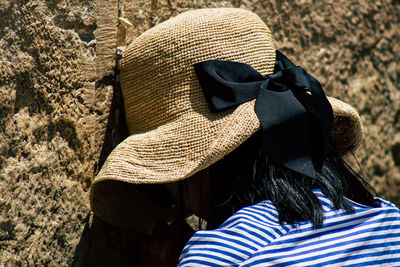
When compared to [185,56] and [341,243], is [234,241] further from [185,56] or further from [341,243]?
[185,56]

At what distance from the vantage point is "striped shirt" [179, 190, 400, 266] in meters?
0.96

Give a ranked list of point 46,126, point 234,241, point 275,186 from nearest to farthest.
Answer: point 234,241 → point 275,186 → point 46,126

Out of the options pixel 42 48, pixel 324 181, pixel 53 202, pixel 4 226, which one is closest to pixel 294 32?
pixel 324 181

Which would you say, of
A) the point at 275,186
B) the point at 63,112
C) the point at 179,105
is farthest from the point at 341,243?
the point at 63,112

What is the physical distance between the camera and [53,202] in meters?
1.23

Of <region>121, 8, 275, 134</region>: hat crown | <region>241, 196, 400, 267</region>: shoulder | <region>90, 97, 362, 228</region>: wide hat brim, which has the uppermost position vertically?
<region>121, 8, 275, 134</region>: hat crown

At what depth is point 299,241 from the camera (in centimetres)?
99

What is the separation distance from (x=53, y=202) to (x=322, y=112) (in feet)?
2.32

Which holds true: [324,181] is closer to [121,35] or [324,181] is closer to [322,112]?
[322,112]

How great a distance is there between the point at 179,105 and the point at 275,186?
1.00 ft

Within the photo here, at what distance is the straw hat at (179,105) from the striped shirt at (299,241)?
16cm

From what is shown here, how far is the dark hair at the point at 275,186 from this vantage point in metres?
1.05

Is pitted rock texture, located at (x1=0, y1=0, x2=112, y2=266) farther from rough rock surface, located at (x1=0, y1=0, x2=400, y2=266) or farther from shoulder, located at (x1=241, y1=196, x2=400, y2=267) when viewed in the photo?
shoulder, located at (x1=241, y1=196, x2=400, y2=267)

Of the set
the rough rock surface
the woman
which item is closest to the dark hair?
the woman
